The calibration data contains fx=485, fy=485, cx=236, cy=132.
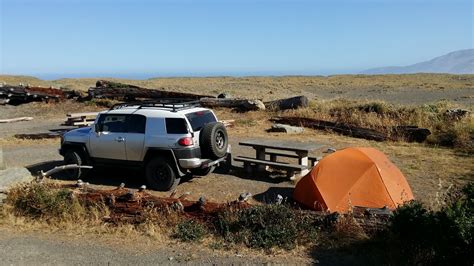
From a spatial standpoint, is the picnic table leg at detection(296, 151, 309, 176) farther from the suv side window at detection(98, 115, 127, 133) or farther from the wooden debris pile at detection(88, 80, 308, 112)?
the wooden debris pile at detection(88, 80, 308, 112)

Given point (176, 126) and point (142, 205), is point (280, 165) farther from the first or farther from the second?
point (142, 205)

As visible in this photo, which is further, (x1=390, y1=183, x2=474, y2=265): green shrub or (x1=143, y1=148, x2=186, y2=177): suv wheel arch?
(x1=143, y1=148, x2=186, y2=177): suv wheel arch

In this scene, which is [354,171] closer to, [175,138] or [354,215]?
[354,215]

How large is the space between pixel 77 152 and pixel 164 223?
4.58 metres

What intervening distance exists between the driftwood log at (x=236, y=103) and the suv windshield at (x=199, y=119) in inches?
467

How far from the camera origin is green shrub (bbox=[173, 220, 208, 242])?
751 centimetres

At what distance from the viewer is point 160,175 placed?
1044 centimetres

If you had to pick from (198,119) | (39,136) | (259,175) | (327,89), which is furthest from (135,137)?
(327,89)

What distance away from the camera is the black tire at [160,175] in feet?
33.8

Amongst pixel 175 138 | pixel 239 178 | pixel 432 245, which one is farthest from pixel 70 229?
pixel 432 245

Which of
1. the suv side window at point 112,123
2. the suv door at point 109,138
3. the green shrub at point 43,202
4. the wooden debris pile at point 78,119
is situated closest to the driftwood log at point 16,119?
the wooden debris pile at point 78,119

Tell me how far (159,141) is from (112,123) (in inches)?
57.9

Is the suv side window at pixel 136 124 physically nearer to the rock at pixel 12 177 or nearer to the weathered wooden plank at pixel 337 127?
the rock at pixel 12 177

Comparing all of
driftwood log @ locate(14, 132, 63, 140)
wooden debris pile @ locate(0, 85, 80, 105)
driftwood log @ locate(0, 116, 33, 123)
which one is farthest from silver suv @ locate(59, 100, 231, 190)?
wooden debris pile @ locate(0, 85, 80, 105)
